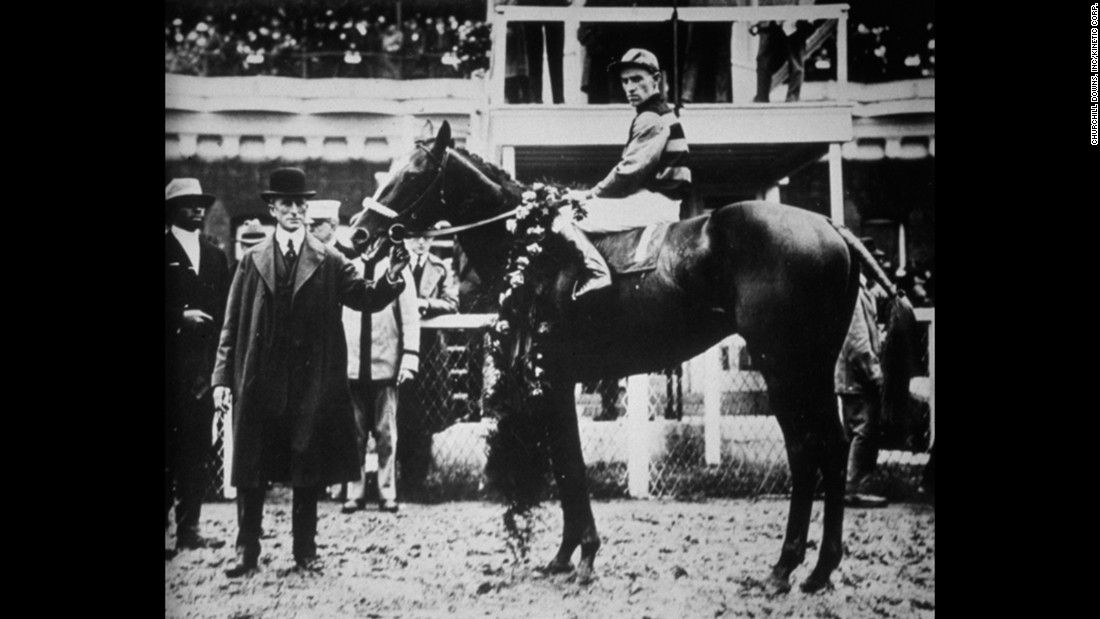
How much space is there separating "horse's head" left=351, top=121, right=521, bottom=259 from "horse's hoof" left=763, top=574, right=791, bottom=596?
5.89 ft

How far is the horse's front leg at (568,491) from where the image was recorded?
3359 millimetres

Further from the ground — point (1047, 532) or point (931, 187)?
point (931, 187)

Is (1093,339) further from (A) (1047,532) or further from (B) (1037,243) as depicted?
(A) (1047,532)

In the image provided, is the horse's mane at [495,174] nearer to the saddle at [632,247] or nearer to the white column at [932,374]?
the saddle at [632,247]

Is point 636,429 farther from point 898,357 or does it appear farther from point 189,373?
point 189,373

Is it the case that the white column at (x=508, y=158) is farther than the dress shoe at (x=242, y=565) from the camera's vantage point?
Yes

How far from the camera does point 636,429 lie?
3.55m

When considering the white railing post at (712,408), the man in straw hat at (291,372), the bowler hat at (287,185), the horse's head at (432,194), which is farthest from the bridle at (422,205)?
the white railing post at (712,408)

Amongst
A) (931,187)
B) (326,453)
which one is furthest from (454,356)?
(931,187)

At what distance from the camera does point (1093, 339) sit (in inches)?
136

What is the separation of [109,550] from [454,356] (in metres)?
1.60

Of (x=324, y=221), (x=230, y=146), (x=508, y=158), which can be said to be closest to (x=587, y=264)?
(x=508, y=158)

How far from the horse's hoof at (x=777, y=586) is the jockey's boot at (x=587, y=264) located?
1315 mm

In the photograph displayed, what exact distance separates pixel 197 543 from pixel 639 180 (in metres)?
2.30
